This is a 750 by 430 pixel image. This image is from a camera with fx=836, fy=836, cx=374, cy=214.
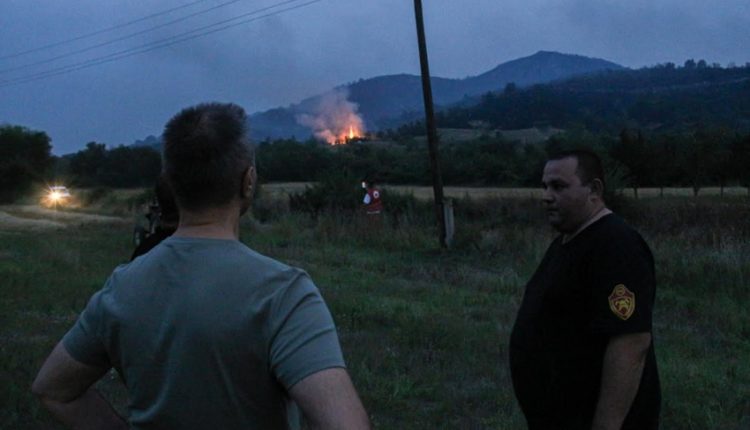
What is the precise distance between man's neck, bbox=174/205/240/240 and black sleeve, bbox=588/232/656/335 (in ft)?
4.86

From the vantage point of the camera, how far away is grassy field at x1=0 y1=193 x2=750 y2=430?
622 centimetres

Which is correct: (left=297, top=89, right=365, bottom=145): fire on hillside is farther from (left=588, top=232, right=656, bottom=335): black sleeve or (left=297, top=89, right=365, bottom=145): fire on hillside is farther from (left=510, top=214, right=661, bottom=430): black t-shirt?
(left=588, top=232, right=656, bottom=335): black sleeve

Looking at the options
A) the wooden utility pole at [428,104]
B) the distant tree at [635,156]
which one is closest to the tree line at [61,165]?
the distant tree at [635,156]

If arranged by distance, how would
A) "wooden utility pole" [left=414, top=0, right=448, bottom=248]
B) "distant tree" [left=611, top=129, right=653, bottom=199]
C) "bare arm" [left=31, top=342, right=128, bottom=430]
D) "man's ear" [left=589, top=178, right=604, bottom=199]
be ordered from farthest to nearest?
"distant tree" [left=611, top=129, right=653, bottom=199]
"wooden utility pole" [left=414, top=0, right=448, bottom=248]
"man's ear" [left=589, top=178, right=604, bottom=199]
"bare arm" [left=31, top=342, right=128, bottom=430]

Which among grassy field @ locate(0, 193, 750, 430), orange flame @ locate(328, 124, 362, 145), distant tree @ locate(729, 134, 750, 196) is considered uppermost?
orange flame @ locate(328, 124, 362, 145)

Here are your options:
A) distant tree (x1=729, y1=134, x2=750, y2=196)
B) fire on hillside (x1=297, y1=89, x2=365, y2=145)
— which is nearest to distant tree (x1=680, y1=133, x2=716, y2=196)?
distant tree (x1=729, y1=134, x2=750, y2=196)

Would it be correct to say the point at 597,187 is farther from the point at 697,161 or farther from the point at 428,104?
the point at 697,161

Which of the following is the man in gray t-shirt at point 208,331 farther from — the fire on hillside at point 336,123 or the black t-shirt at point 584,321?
the fire on hillside at point 336,123

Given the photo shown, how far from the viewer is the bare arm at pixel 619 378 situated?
2822mm

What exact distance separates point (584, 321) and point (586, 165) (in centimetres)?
65

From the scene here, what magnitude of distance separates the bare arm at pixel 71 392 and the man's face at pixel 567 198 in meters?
1.83

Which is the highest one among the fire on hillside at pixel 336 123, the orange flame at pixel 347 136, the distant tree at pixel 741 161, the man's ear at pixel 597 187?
the fire on hillside at pixel 336 123

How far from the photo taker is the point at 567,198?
3.20m

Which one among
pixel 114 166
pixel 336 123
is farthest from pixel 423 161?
pixel 336 123
